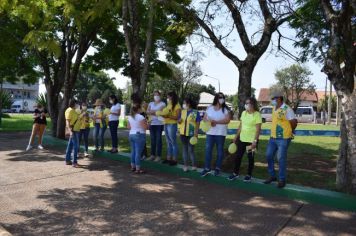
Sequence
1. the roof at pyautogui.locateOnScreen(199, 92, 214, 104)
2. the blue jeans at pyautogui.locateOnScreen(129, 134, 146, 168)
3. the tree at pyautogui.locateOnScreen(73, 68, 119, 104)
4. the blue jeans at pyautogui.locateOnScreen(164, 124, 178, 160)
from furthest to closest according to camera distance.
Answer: the tree at pyautogui.locateOnScreen(73, 68, 119, 104)
the roof at pyautogui.locateOnScreen(199, 92, 214, 104)
the blue jeans at pyautogui.locateOnScreen(164, 124, 178, 160)
the blue jeans at pyautogui.locateOnScreen(129, 134, 146, 168)

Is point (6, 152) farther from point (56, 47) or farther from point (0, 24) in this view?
point (0, 24)

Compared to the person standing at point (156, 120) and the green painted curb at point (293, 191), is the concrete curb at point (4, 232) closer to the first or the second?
the green painted curb at point (293, 191)

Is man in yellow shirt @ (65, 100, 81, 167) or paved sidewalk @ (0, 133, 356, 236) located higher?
man in yellow shirt @ (65, 100, 81, 167)

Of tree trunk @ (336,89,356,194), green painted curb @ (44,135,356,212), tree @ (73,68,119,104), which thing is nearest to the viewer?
green painted curb @ (44,135,356,212)

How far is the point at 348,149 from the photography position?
23.0 feet

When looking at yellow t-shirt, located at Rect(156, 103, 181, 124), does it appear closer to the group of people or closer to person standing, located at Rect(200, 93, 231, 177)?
the group of people

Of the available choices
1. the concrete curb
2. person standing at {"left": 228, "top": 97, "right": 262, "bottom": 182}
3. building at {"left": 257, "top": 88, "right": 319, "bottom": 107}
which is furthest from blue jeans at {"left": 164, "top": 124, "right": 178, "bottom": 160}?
building at {"left": 257, "top": 88, "right": 319, "bottom": 107}

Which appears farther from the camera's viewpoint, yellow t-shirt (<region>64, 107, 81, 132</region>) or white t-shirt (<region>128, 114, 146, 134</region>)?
yellow t-shirt (<region>64, 107, 81, 132</region>)

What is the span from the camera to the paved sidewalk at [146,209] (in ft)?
18.3

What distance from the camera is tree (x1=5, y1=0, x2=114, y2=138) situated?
11004 millimetres

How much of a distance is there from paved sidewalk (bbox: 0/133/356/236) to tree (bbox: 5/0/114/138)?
4520 mm

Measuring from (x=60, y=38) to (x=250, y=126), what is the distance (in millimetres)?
11641

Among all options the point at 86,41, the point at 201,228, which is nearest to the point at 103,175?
the point at 201,228

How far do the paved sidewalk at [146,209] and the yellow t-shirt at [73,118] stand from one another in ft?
5.12
